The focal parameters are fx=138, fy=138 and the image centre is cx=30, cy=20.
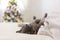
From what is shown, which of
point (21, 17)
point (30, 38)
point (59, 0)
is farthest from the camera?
point (21, 17)

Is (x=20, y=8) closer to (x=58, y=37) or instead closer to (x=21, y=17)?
(x=21, y=17)

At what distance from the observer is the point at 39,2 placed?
11.8ft

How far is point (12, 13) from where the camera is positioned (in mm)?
3289

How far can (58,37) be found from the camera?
58.5 inches

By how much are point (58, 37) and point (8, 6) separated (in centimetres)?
210

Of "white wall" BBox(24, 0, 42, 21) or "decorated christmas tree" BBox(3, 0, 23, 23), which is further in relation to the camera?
"white wall" BBox(24, 0, 42, 21)

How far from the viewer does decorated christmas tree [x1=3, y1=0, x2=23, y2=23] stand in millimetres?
3266

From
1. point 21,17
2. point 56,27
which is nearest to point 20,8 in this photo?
point 21,17

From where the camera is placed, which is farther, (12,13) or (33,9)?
(33,9)

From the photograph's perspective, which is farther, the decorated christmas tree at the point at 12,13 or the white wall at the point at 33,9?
the white wall at the point at 33,9

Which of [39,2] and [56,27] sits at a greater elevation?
[39,2]

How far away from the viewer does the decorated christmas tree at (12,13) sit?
327 cm

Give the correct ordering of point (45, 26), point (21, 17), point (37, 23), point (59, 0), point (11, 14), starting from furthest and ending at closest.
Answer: point (21, 17) → point (11, 14) → point (59, 0) → point (37, 23) → point (45, 26)

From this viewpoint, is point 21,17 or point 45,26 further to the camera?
A: point 21,17
